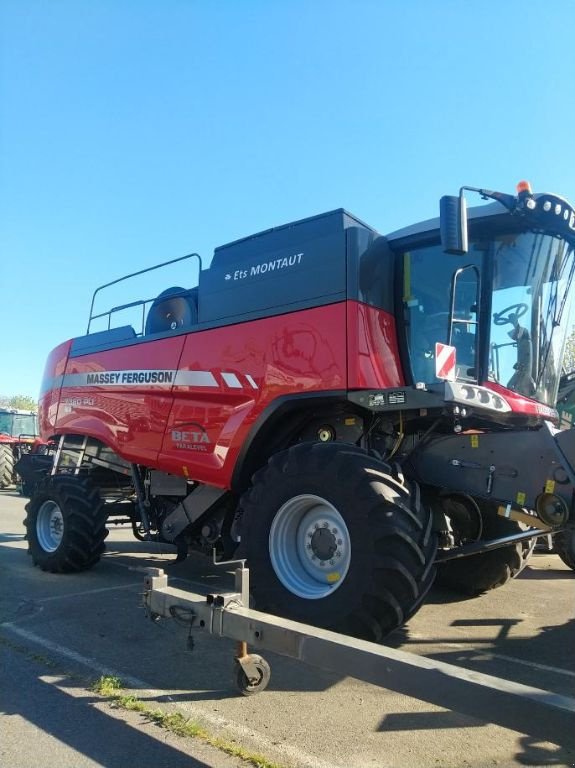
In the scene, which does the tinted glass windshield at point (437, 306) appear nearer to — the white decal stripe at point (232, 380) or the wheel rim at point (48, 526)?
the white decal stripe at point (232, 380)

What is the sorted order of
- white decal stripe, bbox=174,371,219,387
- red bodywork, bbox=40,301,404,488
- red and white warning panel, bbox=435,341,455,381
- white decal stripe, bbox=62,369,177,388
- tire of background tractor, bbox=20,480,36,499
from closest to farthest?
red and white warning panel, bbox=435,341,455,381, red bodywork, bbox=40,301,404,488, white decal stripe, bbox=174,371,219,387, white decal stripe, bbox=62,369,177,388, tire of background tractor, bbox=20,480,36,499

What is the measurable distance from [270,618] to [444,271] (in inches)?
121

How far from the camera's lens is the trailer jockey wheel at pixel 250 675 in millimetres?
3521

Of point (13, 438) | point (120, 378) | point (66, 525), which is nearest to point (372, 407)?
point (120, 378)

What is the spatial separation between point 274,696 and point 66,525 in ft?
14.0

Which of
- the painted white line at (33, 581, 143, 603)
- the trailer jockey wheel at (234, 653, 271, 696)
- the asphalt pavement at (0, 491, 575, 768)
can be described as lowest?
the painted white line at (33, 581, 143, 603)

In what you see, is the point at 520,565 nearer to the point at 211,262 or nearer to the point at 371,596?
the point at 371,596

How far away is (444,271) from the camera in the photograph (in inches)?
194

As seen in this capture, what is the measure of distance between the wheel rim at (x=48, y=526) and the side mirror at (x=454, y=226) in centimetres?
589

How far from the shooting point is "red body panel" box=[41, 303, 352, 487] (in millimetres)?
5000

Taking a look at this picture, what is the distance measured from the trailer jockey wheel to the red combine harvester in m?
18.1

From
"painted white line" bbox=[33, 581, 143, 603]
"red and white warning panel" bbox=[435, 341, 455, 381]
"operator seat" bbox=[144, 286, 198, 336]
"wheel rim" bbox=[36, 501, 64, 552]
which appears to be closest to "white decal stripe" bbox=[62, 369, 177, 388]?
"operator seat" bbox=[144, 286, 198, 336]

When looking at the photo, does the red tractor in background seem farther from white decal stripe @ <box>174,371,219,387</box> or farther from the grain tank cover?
the grain tank cover

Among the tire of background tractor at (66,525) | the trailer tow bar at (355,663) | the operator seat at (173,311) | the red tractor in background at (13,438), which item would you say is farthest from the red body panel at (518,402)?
the red tractor in background at (13,438)
